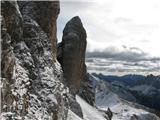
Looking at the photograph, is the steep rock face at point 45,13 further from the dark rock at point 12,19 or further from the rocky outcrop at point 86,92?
the rocky outcrop at point 86,92

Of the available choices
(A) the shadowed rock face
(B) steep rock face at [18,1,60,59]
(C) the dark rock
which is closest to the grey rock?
(A) the shadowed rock face

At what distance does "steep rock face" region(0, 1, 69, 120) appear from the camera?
1223 inches

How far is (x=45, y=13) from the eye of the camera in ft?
181

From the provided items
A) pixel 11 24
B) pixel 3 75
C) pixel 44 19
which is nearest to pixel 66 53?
pixel 44 19

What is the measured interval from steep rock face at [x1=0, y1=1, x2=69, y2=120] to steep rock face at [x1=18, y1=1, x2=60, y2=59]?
2181mm

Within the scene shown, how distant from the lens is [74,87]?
93000 millimetres

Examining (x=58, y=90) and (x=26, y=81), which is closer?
(x=26, y=81)

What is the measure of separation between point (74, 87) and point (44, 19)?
1551 inches

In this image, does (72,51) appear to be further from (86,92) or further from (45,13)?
(86,92)

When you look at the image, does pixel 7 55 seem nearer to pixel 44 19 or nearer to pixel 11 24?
pixel 11 24

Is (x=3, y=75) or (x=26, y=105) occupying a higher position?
(x=3, y=75)

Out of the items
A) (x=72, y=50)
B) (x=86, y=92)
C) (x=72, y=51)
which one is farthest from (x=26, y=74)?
(x=86, y=92)

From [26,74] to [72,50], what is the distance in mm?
52962

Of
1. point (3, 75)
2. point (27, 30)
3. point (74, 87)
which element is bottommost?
point (74, 87)
